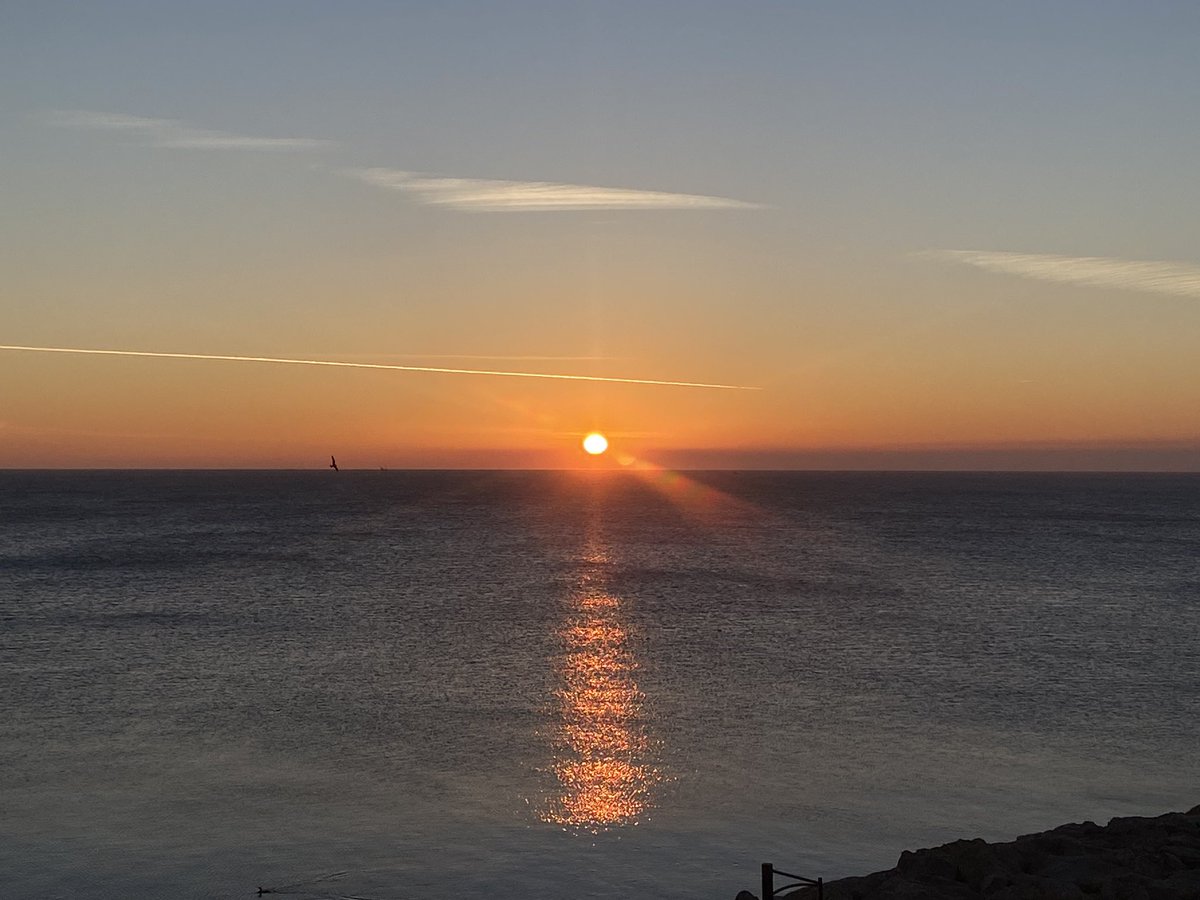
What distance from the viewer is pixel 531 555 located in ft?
329

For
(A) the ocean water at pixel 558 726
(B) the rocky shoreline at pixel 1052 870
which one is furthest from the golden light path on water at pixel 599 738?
(B) the rocky shoreline at pixel 1052 870

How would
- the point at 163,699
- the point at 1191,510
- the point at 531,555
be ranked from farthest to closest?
the point at 1191,510 → the point at 531,555 → the point at 163,699

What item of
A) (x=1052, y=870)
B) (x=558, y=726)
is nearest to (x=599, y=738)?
(x=558, y=726)

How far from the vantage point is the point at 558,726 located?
3194 cm

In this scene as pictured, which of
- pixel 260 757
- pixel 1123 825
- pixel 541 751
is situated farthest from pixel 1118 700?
pixel 260 757

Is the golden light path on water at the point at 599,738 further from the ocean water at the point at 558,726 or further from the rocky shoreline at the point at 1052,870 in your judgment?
the rocky shoreline at the point at 1052,870

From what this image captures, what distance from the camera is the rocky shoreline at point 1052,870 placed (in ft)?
55.2

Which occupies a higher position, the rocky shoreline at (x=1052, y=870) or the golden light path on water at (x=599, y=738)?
the rocky shoreline at (x=1052, y=870)

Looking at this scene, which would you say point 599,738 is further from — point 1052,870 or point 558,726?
point 1052,870

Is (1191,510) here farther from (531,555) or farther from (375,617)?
(375,617)

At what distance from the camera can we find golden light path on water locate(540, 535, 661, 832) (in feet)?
79.9

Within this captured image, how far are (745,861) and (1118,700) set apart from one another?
19.7 metres

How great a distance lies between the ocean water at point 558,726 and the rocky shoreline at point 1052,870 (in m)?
2.60

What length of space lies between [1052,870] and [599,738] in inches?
569
